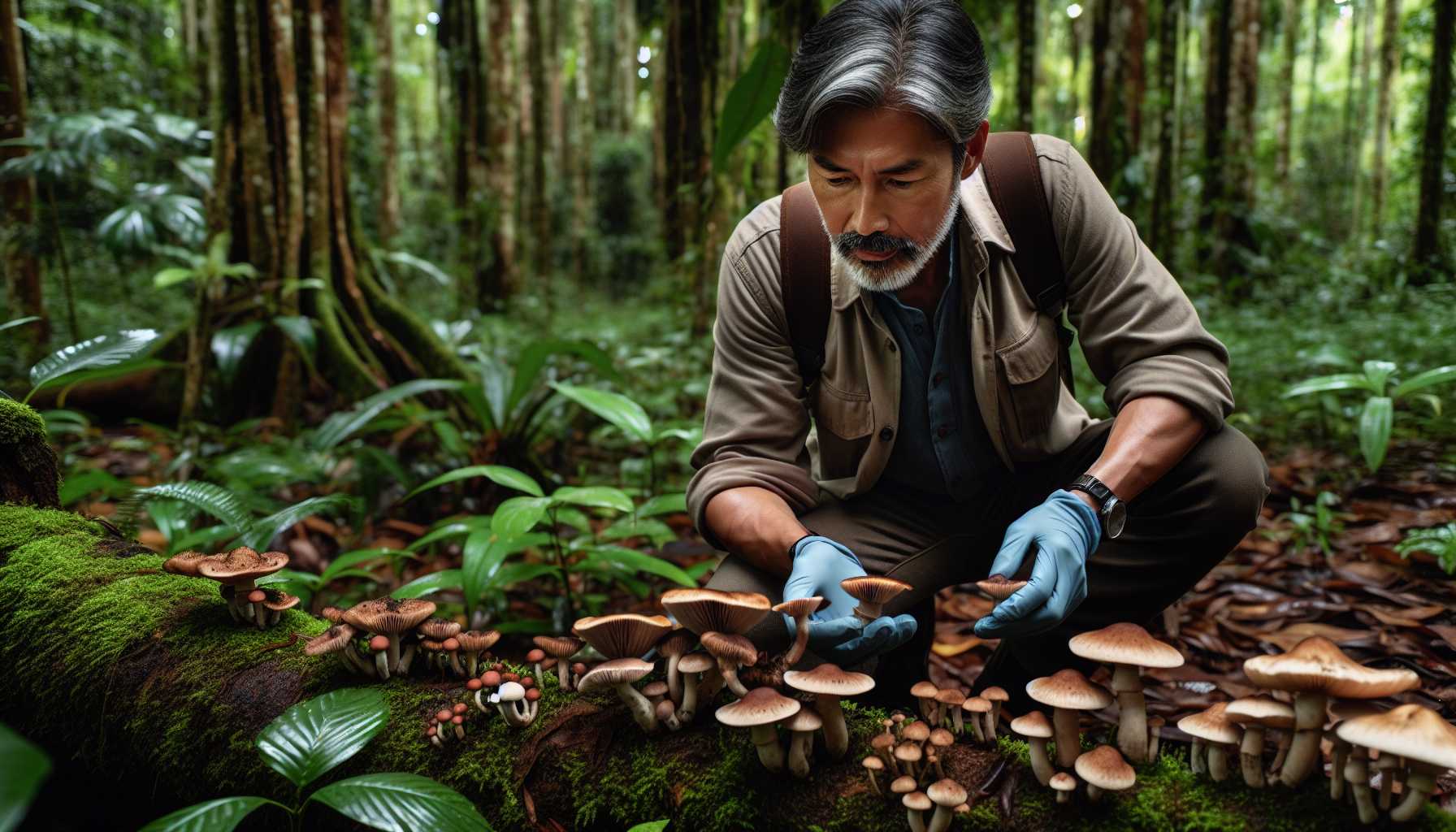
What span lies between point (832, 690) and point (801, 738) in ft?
0.63

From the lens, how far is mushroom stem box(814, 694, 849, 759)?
4.83 ft

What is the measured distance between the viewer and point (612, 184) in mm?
17203

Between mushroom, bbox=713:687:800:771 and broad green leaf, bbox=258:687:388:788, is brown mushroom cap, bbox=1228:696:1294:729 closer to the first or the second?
mushroom, bbox=713:687:800:771

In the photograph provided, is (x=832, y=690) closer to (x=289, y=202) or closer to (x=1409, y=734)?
(x=1409, y=734)

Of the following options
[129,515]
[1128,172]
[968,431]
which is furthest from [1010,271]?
[1128,172]

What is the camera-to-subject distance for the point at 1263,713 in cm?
123

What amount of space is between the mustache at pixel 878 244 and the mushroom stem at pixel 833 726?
42.0 inches

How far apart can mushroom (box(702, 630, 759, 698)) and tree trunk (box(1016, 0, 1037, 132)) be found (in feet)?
17.2

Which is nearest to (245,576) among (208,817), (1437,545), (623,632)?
(208,817)

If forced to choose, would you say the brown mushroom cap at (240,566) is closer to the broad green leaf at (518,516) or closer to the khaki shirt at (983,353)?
the broad green leaf at (518,516)

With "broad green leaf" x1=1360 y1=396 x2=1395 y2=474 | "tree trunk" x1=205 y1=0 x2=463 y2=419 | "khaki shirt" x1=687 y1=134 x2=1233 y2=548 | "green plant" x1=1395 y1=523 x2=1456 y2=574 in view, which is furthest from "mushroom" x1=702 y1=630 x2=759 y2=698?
"tree trunk" x1=205 y1=0 x2=463 y2=419

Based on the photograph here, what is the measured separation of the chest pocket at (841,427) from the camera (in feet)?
7.65

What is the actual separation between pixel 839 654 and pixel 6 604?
187 centimetres

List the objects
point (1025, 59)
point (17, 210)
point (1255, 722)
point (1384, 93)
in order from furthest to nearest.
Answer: point (1384, 93) < point (1025, 59) < point (17, 210) < point (1255, 722)
